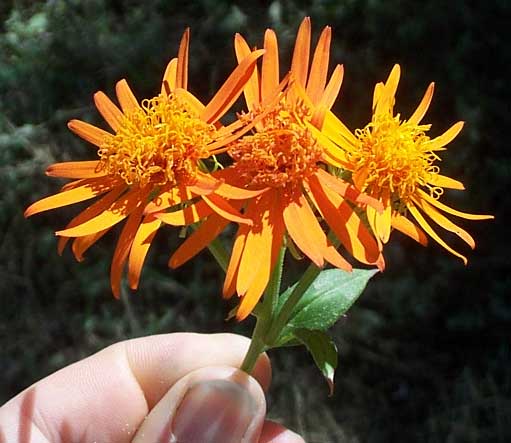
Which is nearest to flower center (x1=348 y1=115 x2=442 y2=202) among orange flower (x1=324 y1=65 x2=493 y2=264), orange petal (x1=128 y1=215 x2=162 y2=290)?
orange flower (x1=324 y1=65 x2=493 y2=264)

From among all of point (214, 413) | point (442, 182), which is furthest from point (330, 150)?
point (214, 413)

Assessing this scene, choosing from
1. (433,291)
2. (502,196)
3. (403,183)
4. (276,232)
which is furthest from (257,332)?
(502,196)

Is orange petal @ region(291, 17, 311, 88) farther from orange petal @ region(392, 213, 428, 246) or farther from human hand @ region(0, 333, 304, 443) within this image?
human hand @ region(0, 333, 304, 443)

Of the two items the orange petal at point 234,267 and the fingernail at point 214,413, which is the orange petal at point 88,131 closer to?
the orange petal at point 234,267

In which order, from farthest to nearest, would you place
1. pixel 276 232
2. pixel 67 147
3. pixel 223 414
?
pixel 67 147 → pixel 223 414 → pixel 276 232

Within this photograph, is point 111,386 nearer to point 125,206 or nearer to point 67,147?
point 125,206

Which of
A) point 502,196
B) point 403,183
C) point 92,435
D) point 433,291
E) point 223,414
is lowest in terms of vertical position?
point 433,291
